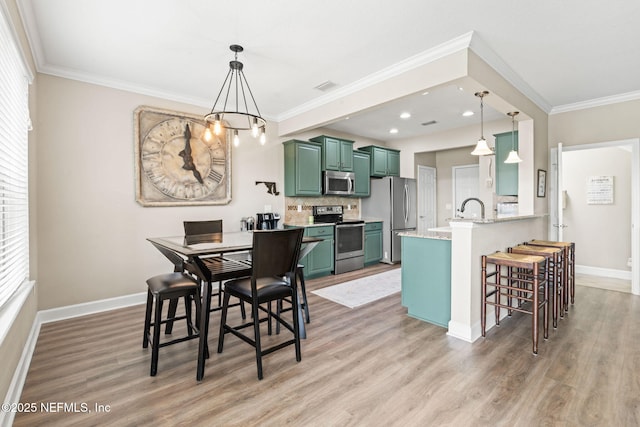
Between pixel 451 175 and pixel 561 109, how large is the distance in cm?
257

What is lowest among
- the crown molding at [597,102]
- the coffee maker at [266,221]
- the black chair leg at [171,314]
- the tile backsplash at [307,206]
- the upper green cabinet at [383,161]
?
the black chair leg at [171,314]

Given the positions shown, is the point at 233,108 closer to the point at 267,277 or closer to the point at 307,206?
the point at 307,206

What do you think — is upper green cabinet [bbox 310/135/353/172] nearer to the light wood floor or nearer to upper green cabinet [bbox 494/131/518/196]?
upper green cabinet [bbox 494/131/518/196]

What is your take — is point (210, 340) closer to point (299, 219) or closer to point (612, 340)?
point (299, 219)

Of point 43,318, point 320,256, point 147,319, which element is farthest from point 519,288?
point 43,318

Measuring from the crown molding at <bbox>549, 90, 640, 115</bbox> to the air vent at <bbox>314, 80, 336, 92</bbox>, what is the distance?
11.3 feet

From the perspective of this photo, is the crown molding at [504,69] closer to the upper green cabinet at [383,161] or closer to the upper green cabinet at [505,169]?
the upper green cabinet at [505,169]

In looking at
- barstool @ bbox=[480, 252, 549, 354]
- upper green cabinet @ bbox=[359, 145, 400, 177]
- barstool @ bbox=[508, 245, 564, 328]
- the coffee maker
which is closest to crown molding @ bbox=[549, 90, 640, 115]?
barstool @ bbox=[508, 245, 564, 328]

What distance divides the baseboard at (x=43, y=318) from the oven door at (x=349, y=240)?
9.66 ft

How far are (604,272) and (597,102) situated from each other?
2.78 meters

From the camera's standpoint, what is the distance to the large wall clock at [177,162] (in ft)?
12.5

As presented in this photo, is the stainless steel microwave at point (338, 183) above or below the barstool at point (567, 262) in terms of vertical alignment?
above

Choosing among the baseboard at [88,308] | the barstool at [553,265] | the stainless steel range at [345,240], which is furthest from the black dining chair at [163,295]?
the barstool at [553,265]

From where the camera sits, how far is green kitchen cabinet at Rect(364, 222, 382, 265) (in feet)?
19.0
